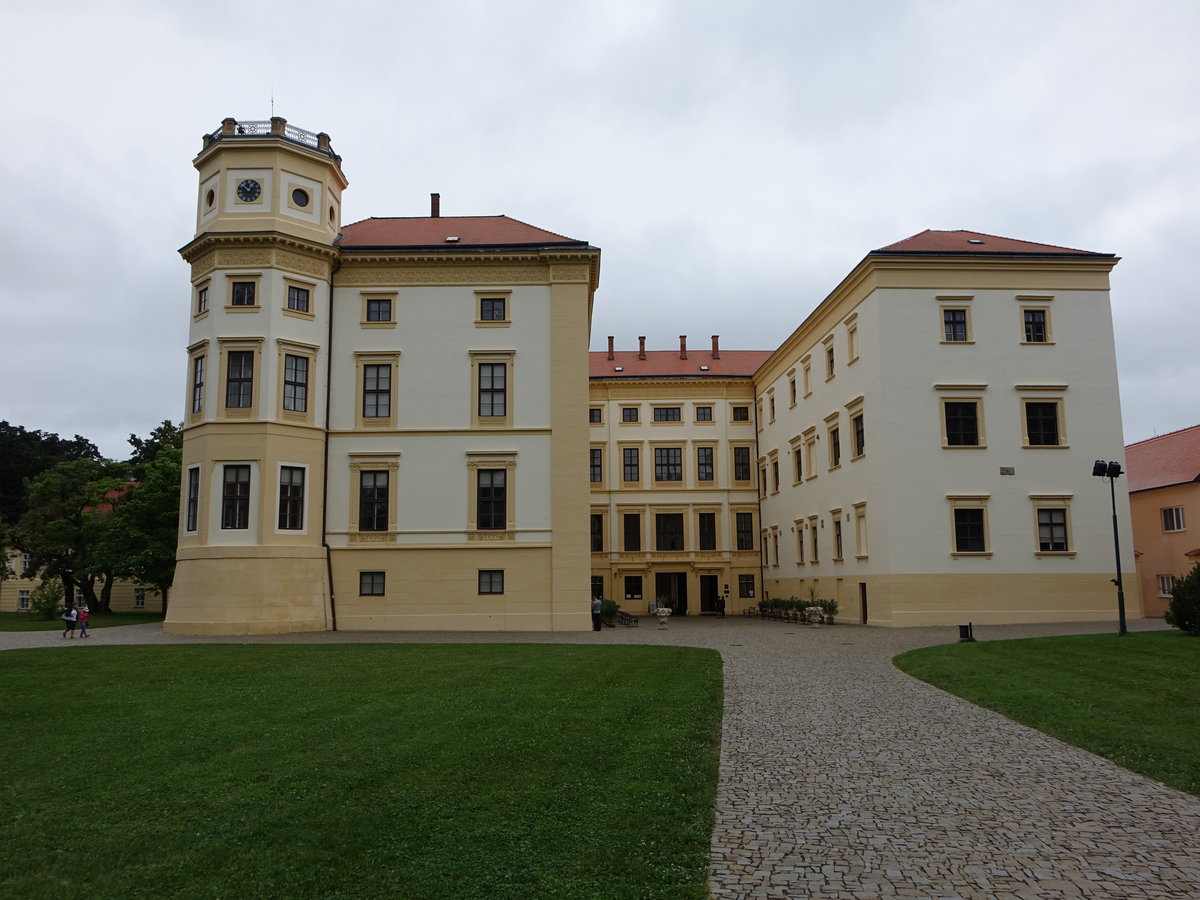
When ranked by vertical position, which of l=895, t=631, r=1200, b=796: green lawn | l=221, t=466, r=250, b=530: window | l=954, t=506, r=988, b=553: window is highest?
l=221, t=466, r=250, b=530: window

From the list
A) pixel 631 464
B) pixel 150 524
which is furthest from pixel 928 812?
pixel 631 464

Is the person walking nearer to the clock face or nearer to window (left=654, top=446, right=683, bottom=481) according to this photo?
the clock face

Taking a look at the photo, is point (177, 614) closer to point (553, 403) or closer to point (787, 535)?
point (553, 403)

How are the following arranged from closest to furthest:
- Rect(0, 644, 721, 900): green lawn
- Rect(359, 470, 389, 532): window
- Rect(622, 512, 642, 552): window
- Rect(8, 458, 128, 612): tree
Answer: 1. Rect(0, 644, 721, 900): green lawn
2. Rect(359, 470, 389, 532): window
3. Rect(8, 458, 128, 612): tree
4. Rect(622, 512, 642, 552): window

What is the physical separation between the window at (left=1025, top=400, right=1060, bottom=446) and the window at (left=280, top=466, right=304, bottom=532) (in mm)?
24988

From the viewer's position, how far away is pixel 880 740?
10531 mm

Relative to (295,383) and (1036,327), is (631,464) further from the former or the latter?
(295,383)

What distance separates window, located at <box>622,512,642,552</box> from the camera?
54250 mm

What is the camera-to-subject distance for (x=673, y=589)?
53656 millimetres

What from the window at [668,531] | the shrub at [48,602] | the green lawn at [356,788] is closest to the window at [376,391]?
the green lawn at [356,788]

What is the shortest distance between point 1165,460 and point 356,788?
4362cm

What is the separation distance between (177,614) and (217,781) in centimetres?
2234

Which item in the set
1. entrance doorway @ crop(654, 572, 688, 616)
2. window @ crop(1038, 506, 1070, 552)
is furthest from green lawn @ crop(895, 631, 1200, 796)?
entrance doorway @ crop(654, 572, 688, 616)

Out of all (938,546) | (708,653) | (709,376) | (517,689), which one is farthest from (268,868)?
(709,376)
